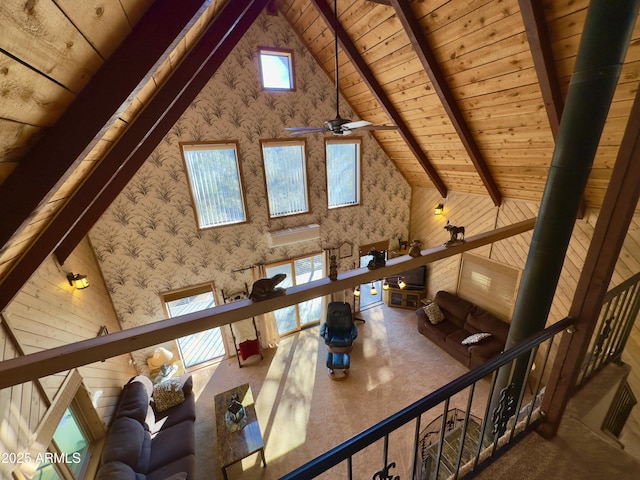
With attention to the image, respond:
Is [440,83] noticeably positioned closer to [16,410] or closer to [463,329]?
[463,329]

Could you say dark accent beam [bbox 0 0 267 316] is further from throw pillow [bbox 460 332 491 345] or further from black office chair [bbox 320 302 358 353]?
throw pillow [bbox 460 332 491 345]

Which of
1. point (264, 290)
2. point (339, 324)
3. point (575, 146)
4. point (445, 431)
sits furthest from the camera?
point (339, 324)

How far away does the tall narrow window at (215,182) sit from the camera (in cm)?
436

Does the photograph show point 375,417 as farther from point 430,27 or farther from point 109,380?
point 430,27

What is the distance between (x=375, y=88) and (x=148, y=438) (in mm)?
5885

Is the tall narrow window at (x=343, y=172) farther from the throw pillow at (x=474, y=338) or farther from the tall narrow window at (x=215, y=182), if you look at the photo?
the throw pillow at (x=474, y=338)

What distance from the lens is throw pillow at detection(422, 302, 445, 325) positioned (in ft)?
18.5

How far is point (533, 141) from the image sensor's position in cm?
336

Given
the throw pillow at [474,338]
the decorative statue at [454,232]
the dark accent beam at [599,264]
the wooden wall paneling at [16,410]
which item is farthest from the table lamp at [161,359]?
the throw pillow at [474,338]

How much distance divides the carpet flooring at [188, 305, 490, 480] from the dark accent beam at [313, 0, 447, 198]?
3.63m

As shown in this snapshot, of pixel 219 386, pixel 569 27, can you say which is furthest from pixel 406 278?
pixel 569 27

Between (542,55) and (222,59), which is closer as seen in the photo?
(542,55)

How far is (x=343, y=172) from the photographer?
5.67 meters

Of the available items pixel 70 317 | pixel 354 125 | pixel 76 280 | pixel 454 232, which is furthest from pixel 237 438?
pixel 354 125
